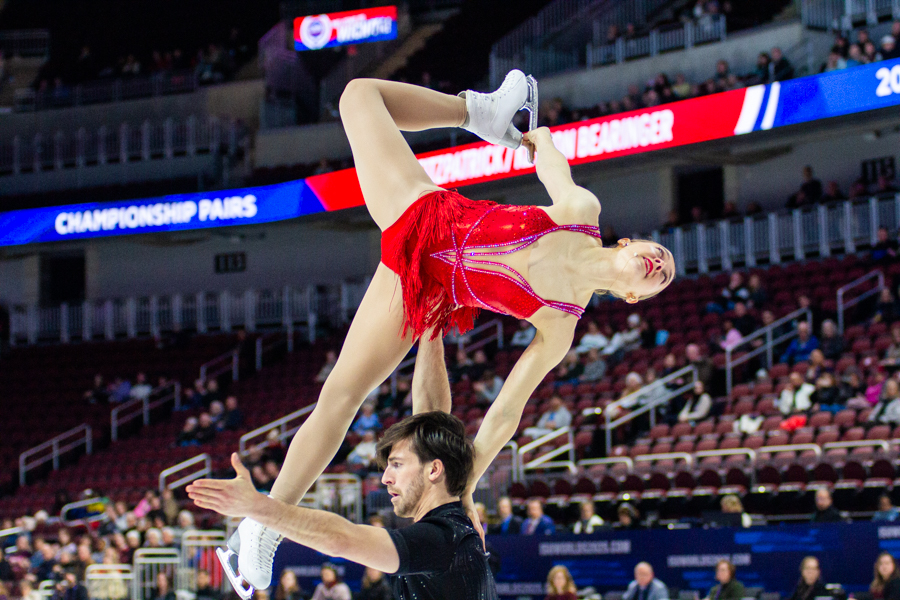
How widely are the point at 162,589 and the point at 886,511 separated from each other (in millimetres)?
7076

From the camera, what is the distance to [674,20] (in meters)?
18.5

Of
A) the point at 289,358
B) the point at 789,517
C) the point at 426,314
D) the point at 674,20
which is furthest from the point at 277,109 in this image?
the point at 426,314

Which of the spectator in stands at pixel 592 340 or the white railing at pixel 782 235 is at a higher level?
the white railing at pixel 782 235

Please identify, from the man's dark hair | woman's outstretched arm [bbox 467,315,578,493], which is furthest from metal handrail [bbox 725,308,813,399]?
the man's dark hair

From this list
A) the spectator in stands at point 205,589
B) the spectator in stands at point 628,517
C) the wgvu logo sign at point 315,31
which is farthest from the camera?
the wgvu logo sign at point 315,31

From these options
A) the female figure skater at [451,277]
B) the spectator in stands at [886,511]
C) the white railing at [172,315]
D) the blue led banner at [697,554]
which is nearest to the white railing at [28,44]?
the white railing at [172,315]

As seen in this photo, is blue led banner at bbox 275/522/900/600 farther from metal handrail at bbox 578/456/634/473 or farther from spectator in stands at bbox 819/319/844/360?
spectator in stands at bbox 819/319/844/360

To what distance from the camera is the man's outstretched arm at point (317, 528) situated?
8.23ft

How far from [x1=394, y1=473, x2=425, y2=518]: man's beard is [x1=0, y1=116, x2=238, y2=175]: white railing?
788 inches

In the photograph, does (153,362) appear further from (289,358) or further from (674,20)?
(674,20)

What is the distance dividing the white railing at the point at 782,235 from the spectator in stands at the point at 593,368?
1.67 meters

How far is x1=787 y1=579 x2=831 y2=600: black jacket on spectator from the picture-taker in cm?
821

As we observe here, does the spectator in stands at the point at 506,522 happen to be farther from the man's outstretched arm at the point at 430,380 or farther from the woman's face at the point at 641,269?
the woman's face at the point at 641,269

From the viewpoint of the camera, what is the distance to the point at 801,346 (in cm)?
1244
